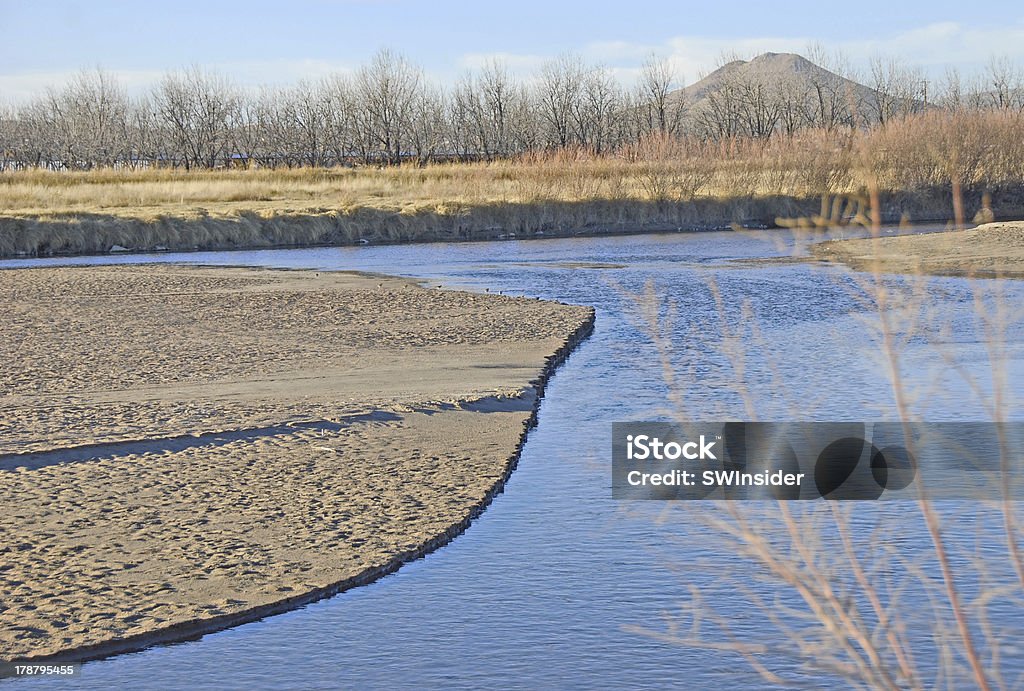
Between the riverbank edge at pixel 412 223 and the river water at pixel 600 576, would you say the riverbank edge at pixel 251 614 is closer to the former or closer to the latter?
the river water at pixel 600 576

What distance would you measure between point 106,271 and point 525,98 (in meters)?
60.1

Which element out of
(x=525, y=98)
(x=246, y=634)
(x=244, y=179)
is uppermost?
(x=525, y=98)

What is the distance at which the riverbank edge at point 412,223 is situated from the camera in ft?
115

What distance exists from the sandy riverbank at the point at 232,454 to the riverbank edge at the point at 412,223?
17.8m

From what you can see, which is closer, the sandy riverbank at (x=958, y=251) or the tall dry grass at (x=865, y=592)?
the tall dry grass at (x=865, y=592)

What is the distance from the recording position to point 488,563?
739cm

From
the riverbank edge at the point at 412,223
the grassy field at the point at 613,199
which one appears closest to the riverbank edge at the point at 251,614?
the riverbank edge at the point at 412,223

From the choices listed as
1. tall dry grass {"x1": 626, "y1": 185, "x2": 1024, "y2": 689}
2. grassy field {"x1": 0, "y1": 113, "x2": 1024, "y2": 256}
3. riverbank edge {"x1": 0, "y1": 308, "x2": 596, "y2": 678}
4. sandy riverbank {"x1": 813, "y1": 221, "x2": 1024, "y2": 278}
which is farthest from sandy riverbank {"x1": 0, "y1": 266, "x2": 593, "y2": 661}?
grassy field {"x1": 0, "y1": 113, "x2": 1024, "y2": 256}

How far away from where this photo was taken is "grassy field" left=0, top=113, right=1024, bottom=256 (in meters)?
37.1

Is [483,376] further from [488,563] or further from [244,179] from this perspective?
[244,179]

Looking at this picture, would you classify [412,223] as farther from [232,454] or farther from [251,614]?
[251,614]

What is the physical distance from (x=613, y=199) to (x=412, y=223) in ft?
20.6

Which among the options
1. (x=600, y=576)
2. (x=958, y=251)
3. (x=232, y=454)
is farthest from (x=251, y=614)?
(x=958, y=251)

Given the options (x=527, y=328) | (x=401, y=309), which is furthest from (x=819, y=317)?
(x=401, y=309)
